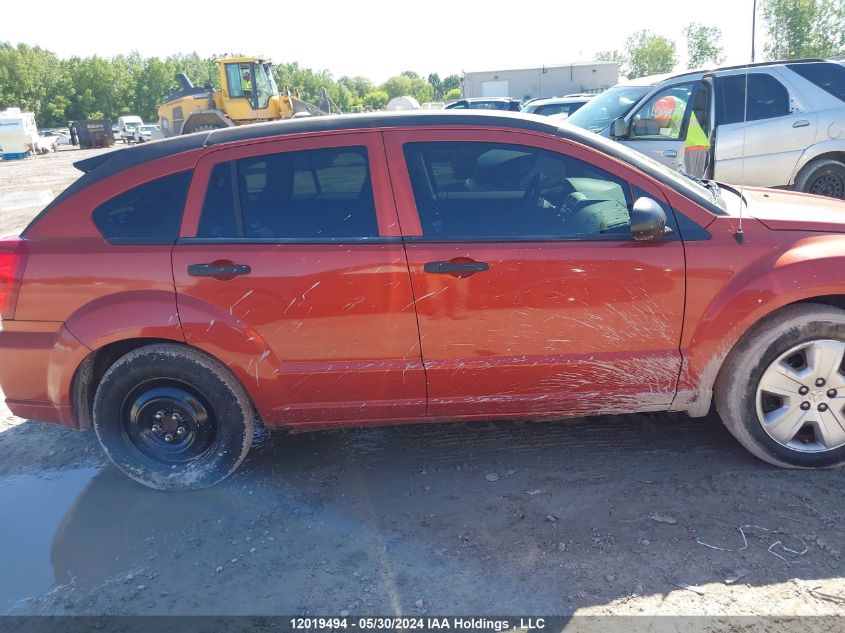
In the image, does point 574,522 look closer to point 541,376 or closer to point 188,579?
point 541,376

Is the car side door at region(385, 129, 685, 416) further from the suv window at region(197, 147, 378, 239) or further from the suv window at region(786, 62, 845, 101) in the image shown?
the suv window at region(786, 62, 845, 101)

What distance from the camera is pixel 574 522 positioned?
2904 millimetres

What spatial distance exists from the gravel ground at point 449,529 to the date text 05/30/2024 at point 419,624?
1.8 inches

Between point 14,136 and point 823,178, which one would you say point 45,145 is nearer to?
point 14,136

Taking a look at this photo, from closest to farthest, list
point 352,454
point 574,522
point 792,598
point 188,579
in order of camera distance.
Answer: point 792,598 → point 188,579 → point 574,522 → point 352,454

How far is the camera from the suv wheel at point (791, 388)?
3014 millimetres

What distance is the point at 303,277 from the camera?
302 centimetres

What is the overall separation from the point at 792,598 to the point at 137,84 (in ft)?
298

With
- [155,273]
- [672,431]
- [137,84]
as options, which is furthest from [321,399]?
[137,84]

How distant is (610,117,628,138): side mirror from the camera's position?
7.61 m

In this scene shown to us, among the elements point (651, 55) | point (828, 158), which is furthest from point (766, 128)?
point (651, 55)

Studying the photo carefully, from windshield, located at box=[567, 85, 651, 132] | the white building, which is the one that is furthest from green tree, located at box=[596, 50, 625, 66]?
windshield, located at box=[567, 85, 651, 132]

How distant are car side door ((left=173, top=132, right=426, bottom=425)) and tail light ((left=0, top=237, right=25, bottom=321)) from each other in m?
0.80

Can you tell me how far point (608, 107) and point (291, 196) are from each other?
6.93 m
